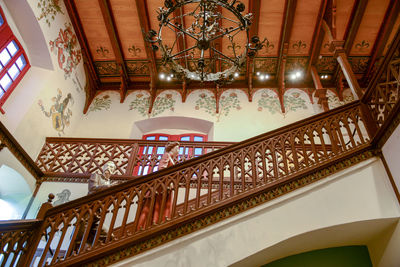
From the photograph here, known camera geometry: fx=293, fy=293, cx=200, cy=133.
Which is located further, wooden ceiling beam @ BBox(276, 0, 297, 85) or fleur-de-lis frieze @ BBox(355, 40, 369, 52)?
fleur-de-lis frieze @ BBox(355, 40, 369, 52)

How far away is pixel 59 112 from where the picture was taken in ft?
26.4

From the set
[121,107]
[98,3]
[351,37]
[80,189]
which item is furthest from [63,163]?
[351,37]

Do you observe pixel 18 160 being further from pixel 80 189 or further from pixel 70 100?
pixel 70 100

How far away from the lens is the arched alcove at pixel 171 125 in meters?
9.25

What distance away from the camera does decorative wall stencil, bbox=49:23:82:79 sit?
7.72m

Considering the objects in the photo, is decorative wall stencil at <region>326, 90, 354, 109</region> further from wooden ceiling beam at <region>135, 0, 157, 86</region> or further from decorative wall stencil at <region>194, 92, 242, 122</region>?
wooden ceiling beam at <region>135, 0, 157, 86</region>

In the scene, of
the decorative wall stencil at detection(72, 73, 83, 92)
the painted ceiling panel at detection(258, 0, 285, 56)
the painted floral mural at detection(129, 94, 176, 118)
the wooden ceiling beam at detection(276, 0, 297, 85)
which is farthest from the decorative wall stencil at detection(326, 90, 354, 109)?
the decorative wall stencil at detection(72, 73, 83, 92)

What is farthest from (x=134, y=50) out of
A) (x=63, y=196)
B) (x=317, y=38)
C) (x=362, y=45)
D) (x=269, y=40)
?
(x=362, y=45)

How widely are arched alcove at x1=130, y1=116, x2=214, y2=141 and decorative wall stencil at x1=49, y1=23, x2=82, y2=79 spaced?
2.51 m

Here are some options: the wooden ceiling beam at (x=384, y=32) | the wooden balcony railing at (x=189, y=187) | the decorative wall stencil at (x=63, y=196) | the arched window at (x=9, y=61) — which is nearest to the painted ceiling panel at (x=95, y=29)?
the arched window at (x=9, y=61)

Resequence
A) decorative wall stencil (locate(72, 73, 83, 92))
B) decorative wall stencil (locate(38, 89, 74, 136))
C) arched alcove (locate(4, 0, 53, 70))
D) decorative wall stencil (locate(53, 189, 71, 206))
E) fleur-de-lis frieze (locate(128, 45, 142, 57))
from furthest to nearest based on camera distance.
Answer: fleur-de-lis frieze (locate(128, 45, 142, 57)) → decorative wall stencil (locate(72, 73, 83, 92)) → decorative wall stencil (locate(38, 89, 74, 136)) → arched alcove (locate(4, 0, 53, 70)) → decorative wall stencil (locate(53, 189, 71, 206))

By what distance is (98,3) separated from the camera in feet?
26.7

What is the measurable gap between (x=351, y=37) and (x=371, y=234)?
6739 millimetres

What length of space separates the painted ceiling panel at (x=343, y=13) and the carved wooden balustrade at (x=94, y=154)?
5.07 meters
